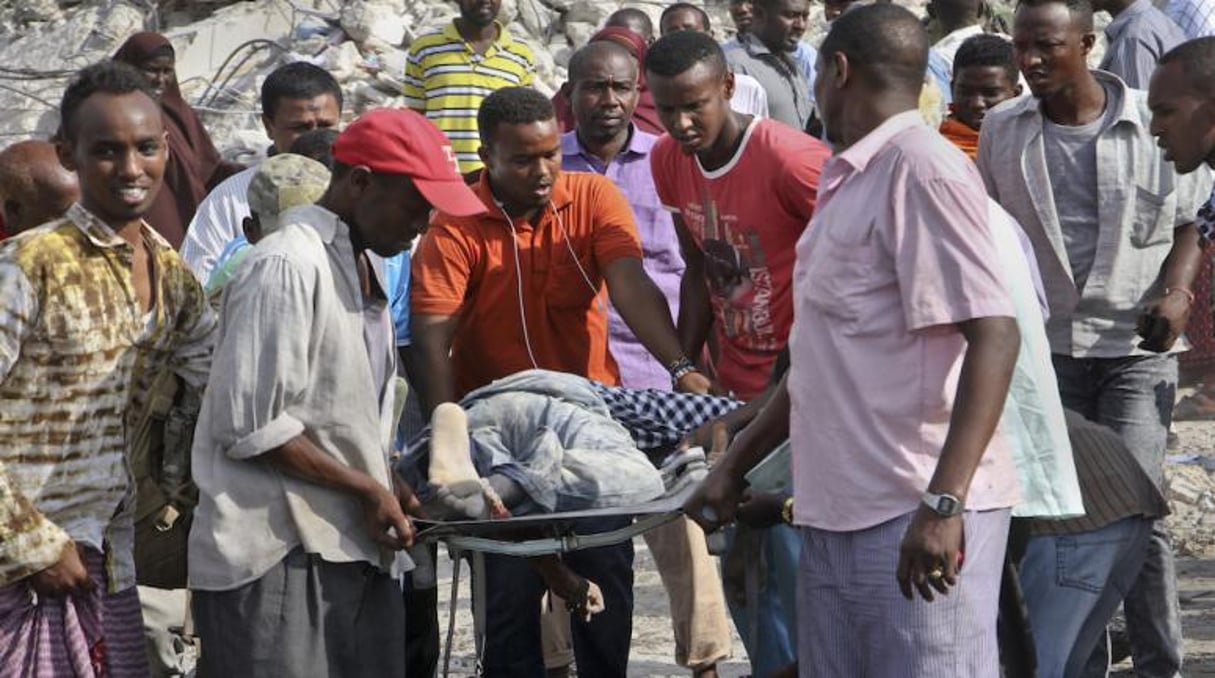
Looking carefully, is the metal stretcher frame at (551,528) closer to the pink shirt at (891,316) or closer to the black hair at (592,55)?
the pink shirt at (891,316)

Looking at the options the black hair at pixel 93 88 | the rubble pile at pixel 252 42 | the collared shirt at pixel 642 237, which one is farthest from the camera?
the rubble pile at pixel 252 42

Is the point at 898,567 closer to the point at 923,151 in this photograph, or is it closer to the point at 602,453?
the point at 923,151

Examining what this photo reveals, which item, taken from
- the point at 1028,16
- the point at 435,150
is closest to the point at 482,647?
the point at 435,150

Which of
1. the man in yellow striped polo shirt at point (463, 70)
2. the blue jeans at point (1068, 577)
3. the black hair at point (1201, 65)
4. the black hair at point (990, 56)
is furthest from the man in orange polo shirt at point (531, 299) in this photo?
the man in yellow striped polo shirt at point (463, 70)

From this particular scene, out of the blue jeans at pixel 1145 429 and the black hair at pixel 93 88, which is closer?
the black hair at pixel 93 88

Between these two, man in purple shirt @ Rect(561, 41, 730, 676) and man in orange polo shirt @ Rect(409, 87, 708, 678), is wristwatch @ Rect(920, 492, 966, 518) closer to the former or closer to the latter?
man in orange polo shirt @ Rect(409, 87, 708, 678)

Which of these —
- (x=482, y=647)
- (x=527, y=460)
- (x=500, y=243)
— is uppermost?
(x=500, y=243)

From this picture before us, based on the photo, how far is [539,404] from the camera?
490 cm

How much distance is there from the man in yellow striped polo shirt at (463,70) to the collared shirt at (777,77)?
1197 millimetres

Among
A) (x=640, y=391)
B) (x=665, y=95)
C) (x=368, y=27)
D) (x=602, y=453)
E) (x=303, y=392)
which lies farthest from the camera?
(x=368, y=27)

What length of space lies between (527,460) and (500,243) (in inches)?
42.9

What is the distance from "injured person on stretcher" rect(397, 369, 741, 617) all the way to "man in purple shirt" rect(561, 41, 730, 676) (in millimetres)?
744

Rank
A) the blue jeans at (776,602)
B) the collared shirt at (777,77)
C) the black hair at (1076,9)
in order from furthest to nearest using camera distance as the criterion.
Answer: the collared shirt at (777,77)
the black hair at (1076,9)
the blue jeans at (776,602)

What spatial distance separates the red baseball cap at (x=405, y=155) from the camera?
14.2 ft
